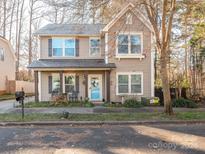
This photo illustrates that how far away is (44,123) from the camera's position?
12.4 meters

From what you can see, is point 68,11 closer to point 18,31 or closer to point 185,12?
point 185,12

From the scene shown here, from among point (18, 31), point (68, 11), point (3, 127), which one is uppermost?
point (18, 31)

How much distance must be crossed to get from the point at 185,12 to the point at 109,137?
352 inches

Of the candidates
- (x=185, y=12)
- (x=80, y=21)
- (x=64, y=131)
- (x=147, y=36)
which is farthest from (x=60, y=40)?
(x=64, y=131)

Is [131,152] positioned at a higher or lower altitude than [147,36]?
lower

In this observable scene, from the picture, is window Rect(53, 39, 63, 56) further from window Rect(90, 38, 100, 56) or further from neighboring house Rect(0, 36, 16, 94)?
neighboring house Rect(0, 36, 16, 94)

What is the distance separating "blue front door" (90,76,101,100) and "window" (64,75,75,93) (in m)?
1.44

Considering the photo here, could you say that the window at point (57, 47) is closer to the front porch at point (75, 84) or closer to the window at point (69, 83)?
the front porch at point (75, 84)

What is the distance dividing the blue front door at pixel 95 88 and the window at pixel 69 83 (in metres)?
1.44

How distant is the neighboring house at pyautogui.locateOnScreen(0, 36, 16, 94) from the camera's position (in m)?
32.0

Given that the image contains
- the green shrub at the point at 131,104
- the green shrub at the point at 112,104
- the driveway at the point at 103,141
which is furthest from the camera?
the green shrub at the point at 112,104

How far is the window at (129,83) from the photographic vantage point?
71.0ft

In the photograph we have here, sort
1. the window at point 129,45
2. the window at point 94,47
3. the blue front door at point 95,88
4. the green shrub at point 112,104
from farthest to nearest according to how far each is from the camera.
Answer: the window at point 94,47 → the blue front door at point 95,88 → the window at point 129,45 → the green shrub at point 112,104

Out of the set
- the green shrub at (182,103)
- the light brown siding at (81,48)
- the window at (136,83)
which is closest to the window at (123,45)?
the light brown siding at (81,48)
